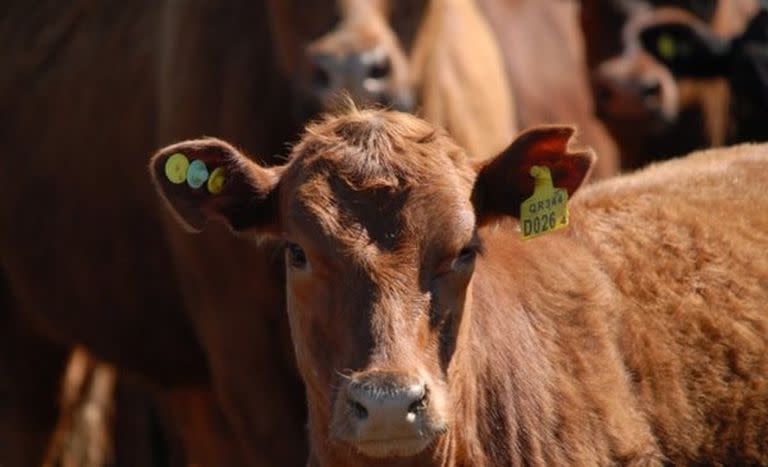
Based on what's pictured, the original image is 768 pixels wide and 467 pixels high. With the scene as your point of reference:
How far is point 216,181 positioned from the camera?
628 centimetres

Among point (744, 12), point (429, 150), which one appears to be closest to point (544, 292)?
point (429, 150)

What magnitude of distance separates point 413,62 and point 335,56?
1.28 feet

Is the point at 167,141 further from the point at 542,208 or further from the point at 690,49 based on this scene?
the point at 690,49

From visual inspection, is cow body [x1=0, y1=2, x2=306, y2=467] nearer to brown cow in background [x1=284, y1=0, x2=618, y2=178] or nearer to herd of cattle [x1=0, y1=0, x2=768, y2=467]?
herd of cattle [x1=0, y1=0, x2=768, y2=467]

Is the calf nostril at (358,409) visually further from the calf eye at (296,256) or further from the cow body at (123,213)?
the cow body at (123,213)

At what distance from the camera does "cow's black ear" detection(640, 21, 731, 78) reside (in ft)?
34.0

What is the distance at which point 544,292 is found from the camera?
6.55 m

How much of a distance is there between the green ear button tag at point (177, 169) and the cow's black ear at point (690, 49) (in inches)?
179

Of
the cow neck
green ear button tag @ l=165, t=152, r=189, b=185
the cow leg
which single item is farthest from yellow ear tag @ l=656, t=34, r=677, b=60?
green ear button tag @ l=165, t=152, r=189, b=185

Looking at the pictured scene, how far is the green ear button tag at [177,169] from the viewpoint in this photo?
246 inches

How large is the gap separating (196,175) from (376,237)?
0.65 metres

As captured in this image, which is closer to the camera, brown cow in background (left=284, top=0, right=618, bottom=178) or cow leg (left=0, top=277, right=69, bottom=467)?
brown cow in background (left=284, top=0, right=618, bottom=178)

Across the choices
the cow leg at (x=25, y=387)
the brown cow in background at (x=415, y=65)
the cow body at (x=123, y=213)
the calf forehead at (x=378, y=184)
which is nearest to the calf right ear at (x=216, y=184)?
the calf forehead at (x=378, y=184)

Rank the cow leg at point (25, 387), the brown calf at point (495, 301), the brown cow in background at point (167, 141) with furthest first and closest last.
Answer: the cow leg at point (25, 387), the brown cow in background at point (167, 141), the brown calf at point (495, 301)
